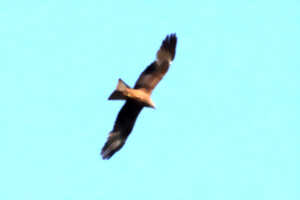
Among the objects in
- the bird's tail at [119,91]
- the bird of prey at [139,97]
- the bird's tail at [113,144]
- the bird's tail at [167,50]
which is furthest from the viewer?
the bird's tail at [113,144]

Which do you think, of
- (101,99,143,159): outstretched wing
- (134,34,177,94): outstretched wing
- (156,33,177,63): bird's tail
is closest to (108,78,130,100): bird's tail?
(134,34,177,94): outstretched wing

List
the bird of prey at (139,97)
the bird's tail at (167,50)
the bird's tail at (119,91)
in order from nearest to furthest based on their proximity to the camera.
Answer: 1. the bird's tail at (119,91)
2. the bird of prey at (139,97)
3. the bird's tail at (167,50)

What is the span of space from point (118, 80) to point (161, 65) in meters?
1.47

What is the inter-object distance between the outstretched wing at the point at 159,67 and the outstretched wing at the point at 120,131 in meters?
0.59

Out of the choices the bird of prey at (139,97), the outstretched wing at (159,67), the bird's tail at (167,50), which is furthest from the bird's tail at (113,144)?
the bird's tail at (167,50)

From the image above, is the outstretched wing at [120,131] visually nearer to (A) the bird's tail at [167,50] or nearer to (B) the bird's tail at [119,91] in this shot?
(B) the bird's tail at [119,91]

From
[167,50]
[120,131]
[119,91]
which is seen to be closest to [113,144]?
[120,131]

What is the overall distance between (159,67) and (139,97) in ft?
3.09

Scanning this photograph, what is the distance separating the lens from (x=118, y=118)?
46.2 ft

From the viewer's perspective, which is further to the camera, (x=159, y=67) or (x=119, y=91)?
(x=159, y=67)

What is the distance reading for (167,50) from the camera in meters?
14.1

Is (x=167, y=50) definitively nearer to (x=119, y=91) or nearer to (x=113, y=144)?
(x=119, y=91)

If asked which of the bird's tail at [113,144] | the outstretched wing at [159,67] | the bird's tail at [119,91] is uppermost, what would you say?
the outstretched wing at [159,67]

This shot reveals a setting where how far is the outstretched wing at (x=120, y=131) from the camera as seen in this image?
14.0 m
